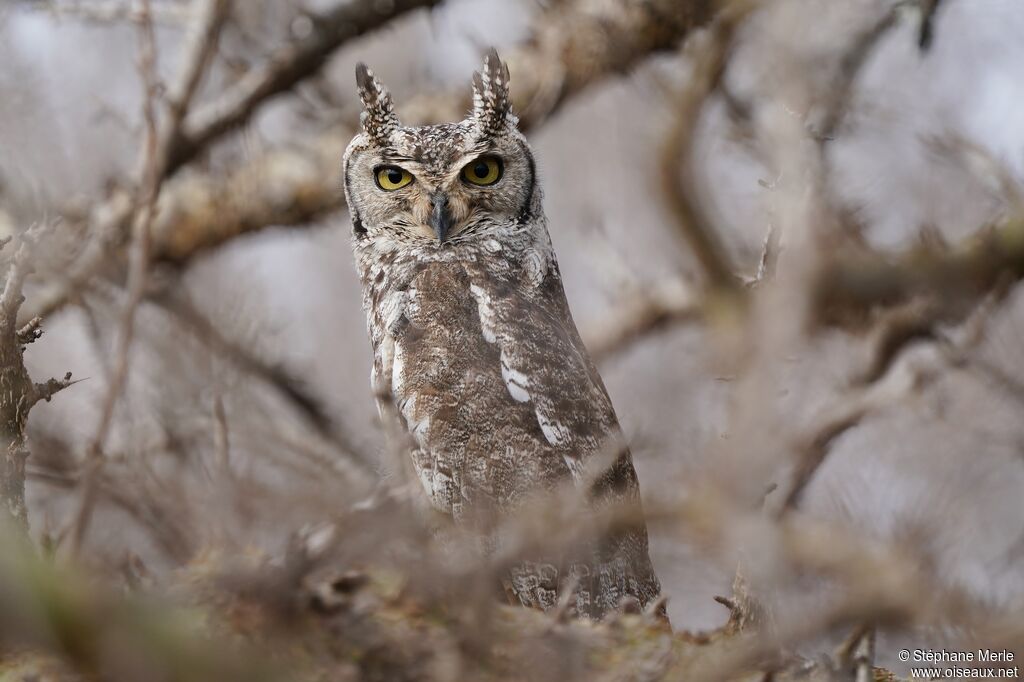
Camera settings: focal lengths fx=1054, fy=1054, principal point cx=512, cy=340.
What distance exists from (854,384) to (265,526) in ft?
11.8

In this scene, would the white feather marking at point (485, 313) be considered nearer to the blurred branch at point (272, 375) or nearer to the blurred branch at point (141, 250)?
the blurred branch at point (272, 375)

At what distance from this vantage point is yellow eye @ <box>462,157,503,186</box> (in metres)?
3.41

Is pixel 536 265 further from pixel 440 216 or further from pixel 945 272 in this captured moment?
pixel 945 272

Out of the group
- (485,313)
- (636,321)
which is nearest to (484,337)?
(485,313)

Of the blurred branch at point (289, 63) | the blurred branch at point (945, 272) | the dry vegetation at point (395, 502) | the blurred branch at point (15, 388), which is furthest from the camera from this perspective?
the blurred branch at point (289, 63)

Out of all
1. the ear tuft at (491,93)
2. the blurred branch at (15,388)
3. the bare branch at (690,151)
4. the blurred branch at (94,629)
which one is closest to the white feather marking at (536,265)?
the ear tuft at (491,93)

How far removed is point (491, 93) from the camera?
334 cm

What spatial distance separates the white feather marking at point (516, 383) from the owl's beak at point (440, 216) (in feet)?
1.76

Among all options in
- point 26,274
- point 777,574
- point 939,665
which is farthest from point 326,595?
point 939,665

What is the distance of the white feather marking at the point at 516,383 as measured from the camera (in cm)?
301

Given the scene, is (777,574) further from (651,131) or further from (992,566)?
(651,131)

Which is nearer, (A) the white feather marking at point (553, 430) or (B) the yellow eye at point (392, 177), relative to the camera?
(A) the white feather marking at point (553, 430)

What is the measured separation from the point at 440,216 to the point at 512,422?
2.48 feet

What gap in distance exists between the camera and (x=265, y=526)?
163cm
